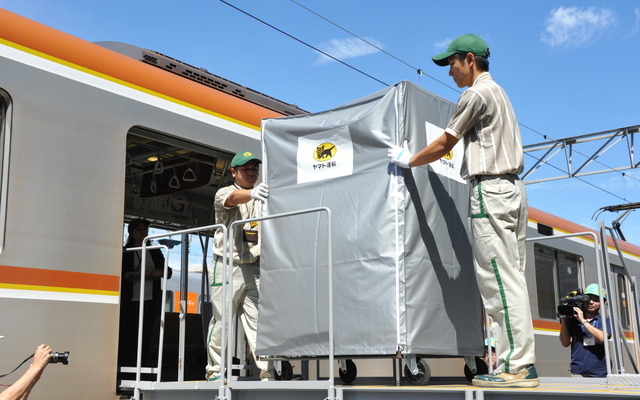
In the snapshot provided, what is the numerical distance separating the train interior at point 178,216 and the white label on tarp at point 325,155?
2543mm

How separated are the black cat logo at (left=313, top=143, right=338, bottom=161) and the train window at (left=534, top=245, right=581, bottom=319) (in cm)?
629

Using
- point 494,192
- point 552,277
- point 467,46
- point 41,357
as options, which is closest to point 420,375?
point 494,192

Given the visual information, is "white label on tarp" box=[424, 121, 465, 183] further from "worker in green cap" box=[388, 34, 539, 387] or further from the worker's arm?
the worker's arm

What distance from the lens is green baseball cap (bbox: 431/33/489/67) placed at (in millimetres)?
4078

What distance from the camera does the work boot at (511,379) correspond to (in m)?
3.49

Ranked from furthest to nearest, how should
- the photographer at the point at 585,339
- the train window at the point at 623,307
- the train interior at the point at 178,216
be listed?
the train window at the point at 623,307 → the train interior at the point at 178,216 → the photographer at the point at 585,339

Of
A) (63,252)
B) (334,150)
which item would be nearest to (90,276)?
(63,252)

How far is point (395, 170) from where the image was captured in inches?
159

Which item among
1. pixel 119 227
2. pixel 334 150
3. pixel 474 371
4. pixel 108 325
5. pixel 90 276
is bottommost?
pixel 474 371

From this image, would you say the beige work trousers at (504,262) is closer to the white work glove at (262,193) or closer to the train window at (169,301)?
the white work glove at (262,193)

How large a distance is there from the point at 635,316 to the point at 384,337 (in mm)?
1800

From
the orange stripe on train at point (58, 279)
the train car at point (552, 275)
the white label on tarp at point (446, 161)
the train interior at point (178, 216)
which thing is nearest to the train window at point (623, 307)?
the train car at point (552, 275)

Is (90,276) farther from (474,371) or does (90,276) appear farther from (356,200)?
(474,371)

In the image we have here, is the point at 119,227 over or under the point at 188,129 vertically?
under
